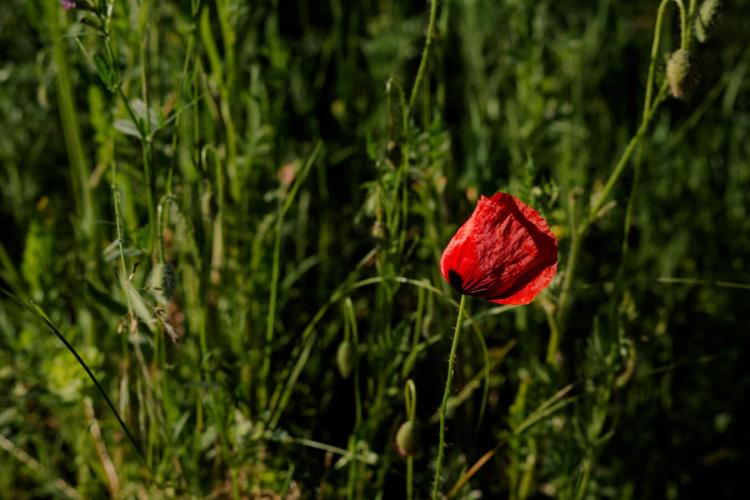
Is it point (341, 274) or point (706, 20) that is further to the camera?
point (341, 274)

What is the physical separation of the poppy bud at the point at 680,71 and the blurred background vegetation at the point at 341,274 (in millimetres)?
19

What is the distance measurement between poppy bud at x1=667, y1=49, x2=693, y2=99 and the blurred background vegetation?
0.02 metres

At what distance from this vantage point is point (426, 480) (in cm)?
130

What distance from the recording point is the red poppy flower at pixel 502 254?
87 cm

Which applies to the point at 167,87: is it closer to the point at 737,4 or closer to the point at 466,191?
the point at 466,191

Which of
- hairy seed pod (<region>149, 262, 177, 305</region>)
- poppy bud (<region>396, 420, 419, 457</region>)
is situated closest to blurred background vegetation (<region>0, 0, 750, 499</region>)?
hairy seed pod (<region>149, 262, 177, 305</region>)

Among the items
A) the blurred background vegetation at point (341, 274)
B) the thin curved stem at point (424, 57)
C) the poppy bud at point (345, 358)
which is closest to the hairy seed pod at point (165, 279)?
the blurred background vegetation at point (341, 274)

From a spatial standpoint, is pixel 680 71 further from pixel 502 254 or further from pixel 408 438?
pixel 408 438

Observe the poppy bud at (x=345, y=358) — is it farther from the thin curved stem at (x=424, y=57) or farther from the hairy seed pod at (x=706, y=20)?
the hairy seed pod at (x=706, y=20)

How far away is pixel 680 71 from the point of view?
1.04 metres

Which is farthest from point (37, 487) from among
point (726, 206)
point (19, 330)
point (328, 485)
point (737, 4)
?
point (737, 4)

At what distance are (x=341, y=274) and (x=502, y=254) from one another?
900 millimetres

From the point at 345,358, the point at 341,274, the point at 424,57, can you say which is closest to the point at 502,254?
the point at 424,57

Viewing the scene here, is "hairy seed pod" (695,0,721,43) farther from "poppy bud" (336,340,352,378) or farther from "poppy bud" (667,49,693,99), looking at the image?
"poppy bud" (336,340,352,378)
